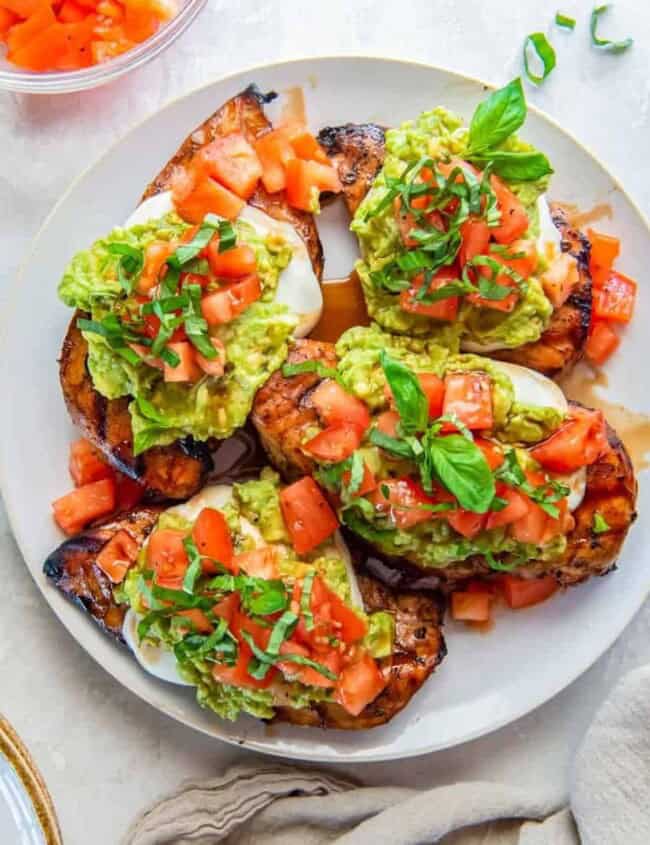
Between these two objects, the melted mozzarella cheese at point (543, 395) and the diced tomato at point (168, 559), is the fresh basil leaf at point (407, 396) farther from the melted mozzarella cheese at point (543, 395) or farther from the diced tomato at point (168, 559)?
the diced tomato at point (168, 559)

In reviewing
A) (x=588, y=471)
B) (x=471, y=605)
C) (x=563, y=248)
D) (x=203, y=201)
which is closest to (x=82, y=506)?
(x=203, y=201)

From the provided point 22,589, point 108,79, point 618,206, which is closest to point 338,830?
point 22,589

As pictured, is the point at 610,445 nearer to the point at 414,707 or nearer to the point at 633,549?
the point at 633,549

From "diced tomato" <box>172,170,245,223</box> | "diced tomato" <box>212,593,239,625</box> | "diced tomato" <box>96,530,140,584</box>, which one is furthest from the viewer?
"diced tomato" <box>96,530,140,584</box>

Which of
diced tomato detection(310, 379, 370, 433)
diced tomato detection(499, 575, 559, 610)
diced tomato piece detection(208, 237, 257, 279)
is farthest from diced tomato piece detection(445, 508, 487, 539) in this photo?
diced tomato piece detection(208, 237, 257, 279)

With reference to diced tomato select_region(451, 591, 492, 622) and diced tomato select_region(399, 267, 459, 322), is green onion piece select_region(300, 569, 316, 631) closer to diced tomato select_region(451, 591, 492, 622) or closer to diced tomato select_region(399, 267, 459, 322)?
diced tomato select_region(451, 591, 492, 622)

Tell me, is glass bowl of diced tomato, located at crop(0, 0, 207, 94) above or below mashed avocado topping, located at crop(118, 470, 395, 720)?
above
